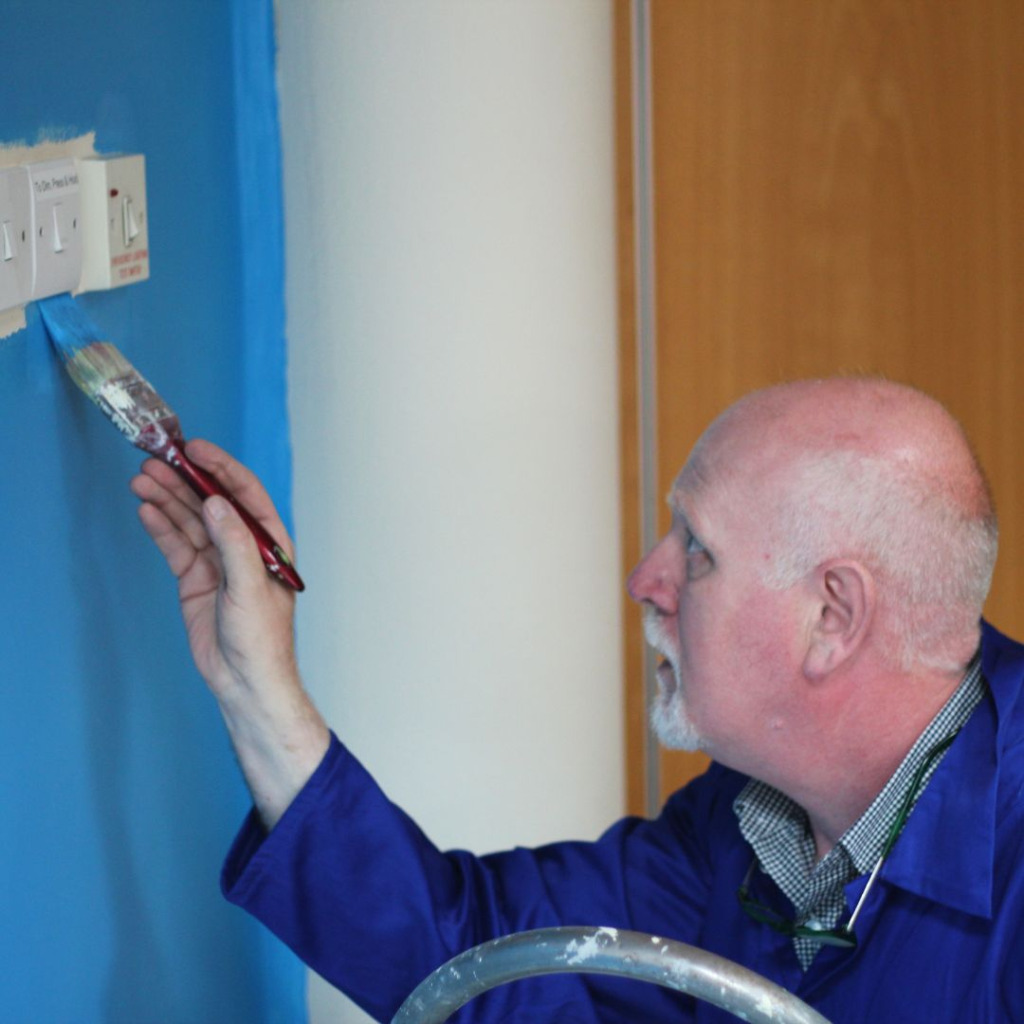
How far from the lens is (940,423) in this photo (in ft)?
4.00

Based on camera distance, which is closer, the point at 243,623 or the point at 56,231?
the point at 56,231

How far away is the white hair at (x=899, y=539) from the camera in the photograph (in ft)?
3.88

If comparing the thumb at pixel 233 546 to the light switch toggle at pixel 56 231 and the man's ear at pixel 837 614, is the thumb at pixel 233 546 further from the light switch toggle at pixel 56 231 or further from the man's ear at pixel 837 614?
the man's ear at pixel 837 614

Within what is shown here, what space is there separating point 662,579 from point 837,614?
0.54ft

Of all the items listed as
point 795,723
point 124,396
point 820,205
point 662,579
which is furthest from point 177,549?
point 820,205

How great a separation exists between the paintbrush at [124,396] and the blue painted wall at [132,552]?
0.02m

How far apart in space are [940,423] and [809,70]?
87 centimetres

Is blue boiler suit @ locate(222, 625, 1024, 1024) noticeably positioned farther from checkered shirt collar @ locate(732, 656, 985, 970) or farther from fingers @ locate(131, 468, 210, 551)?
fingers @ locate(131, 468, 210, 551)

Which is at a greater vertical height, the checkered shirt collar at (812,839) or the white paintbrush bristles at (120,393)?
the white paintbrush bristles at (120,393)

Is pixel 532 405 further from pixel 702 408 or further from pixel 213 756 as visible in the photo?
pixel 213 756

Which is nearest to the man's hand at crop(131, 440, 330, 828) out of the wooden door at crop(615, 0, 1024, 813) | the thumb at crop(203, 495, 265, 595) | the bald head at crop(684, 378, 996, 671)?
the thumb at crop(203, 495, 265, 595)

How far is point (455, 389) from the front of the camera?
1.74 meters

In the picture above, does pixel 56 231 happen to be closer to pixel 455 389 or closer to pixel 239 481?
pixel 239 481

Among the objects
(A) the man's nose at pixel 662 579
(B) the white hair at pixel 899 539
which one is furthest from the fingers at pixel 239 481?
(B) the white hair at pixel 899 539
